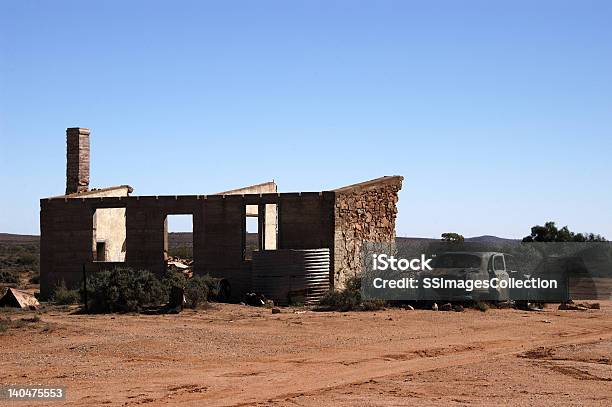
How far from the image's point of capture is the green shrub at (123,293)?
22703 mm

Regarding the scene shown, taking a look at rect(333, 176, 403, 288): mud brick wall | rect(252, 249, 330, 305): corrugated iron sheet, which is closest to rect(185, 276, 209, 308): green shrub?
rect(252, 249, 330, 305): corrugated iron sheet

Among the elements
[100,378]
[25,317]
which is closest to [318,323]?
[25,317]

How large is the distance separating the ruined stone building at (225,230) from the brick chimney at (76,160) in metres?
2.67

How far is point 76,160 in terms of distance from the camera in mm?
32094

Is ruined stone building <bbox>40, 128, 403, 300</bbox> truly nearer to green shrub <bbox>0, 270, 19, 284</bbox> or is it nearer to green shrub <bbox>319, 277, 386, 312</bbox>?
green shrub <bbox>319, 277, 386, 312</bbox>

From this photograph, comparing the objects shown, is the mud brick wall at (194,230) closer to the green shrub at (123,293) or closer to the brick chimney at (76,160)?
the green shrub at (123,293)

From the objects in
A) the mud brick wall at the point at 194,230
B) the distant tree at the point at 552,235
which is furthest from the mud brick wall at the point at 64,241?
the distant tree at the point at 552,235

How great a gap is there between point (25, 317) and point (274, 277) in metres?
7.09

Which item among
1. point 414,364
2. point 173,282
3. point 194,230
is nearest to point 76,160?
point 194,230

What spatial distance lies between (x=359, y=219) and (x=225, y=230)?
391cm

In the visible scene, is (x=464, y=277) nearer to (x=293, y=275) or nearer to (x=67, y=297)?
(x=293, y=275)

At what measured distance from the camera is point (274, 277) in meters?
25.6

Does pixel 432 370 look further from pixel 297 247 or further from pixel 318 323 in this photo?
pixel 297 247

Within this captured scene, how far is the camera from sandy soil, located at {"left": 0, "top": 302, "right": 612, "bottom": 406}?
38.4ft
